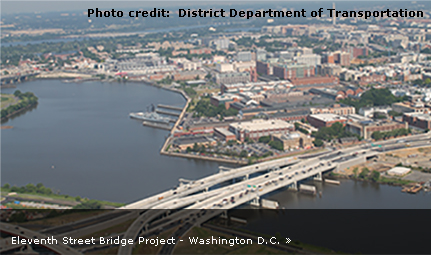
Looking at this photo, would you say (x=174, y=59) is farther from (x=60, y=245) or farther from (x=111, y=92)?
(x=60, y=245)

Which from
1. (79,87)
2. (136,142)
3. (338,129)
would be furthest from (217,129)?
(79,87)

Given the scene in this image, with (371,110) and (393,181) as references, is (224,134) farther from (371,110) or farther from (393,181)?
(393,181)

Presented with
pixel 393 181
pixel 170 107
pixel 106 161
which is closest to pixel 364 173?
pixel 393 181

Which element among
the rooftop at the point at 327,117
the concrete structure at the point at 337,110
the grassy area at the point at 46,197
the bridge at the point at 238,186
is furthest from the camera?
the concrete structure at the point at 337,110

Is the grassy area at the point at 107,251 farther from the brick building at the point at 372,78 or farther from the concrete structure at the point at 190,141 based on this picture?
the brick building at the point at 372,78

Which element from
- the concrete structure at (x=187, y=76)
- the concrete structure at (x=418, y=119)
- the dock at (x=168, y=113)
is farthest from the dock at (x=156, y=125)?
the concrete structure at (x=187, y=76)

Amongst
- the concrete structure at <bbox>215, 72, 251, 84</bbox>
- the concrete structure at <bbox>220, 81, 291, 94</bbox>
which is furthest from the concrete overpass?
the concrete structure at <bbox>215, 72, 251, 84</bbox>
